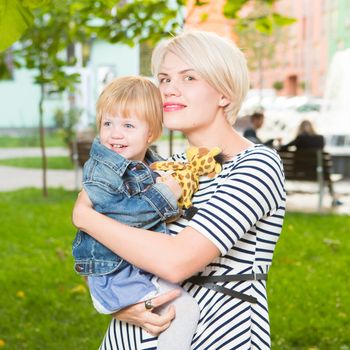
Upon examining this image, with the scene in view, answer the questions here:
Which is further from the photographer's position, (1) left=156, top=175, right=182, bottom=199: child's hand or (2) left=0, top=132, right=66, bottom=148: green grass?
(2) left=0, top=132, right=66, bottom=148: green grass

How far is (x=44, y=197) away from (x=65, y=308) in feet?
20.2

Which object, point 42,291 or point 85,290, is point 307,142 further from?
point 42,291

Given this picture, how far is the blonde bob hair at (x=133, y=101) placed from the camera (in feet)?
6.88

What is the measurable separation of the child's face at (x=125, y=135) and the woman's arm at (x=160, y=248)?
0.66ft

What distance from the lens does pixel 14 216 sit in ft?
32.3

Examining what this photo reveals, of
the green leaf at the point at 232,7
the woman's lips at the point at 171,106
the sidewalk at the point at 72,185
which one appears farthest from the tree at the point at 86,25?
the sidewalk at the point at 72,185

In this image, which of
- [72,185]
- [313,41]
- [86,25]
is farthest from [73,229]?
[313,41]

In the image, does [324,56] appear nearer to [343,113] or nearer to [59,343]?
[343,113]

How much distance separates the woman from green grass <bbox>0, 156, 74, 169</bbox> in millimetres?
14890

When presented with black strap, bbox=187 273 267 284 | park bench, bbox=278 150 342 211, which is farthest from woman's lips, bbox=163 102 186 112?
park bench, bbox=278 150 342 211

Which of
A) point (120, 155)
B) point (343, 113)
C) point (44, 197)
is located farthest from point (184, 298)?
point (343, 113)

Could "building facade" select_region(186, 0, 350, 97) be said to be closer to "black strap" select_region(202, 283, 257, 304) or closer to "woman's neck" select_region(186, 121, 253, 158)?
"woman's neck" select_region(186, 121, 253, 158)

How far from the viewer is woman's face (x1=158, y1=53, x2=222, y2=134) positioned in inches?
84.5

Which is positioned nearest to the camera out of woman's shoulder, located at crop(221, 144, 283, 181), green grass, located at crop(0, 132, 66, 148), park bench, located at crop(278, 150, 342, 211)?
woman's shoulder, located at crop(221, 144, 283, 181)
